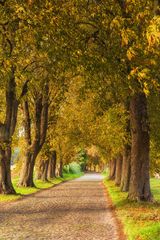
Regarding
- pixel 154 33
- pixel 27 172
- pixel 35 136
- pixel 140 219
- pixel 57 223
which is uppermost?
pixel 35 136

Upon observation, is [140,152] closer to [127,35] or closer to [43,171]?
[127,35]

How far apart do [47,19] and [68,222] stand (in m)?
7.42

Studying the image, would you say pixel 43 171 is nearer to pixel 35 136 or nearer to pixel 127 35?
pixel 35 136

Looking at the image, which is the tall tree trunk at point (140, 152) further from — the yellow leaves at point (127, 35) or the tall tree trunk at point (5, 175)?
the tall tree trunk at point (5, 175)

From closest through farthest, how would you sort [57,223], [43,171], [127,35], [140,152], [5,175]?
[127,35]
[57,223]
[140,152]
[5,175]
[43,171]

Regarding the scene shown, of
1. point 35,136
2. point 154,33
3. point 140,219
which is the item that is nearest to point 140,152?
point 140,219

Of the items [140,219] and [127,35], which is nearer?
[127,35]

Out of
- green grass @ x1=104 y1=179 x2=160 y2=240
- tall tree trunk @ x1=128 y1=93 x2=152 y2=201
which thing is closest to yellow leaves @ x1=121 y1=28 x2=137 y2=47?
green grass @ x1=104 y1=179 x2=160 y2=240

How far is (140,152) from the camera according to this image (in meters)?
23.1

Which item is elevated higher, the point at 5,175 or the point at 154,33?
the point at 154,33

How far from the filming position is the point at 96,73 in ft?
55.3

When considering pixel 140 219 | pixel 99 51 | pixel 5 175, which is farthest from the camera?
pixel 5 175

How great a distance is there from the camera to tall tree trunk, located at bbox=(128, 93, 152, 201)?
22922 millimetres

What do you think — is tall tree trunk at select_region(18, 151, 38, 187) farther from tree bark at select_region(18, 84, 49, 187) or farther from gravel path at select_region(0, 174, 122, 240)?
gravel path at select_region(0, 174, 122, 240)
